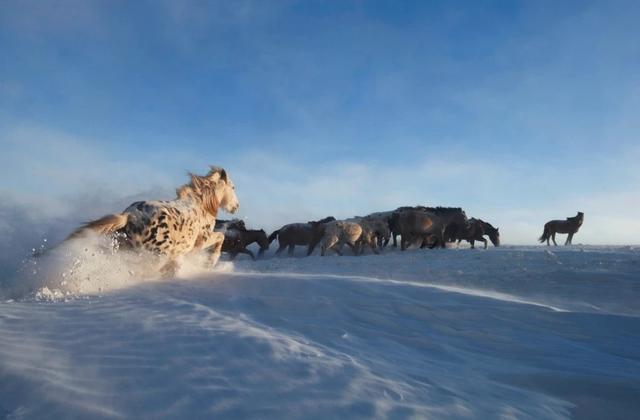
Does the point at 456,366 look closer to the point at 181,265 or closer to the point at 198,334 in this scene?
the point at 198,334

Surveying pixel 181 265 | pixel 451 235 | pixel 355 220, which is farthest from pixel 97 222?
pixel 451 235

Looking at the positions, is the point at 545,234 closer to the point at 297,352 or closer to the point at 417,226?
the point at 417,226

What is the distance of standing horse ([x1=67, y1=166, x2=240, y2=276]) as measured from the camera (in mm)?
6677

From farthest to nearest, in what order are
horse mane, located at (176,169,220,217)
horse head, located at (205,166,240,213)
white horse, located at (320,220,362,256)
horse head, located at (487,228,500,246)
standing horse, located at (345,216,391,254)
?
1. horse head, located at (487,228,500,246)
2. standing horse, located at (345,216,391,254)
3. white horse, located at (320,220,362,256)
4. horse head, located at (205,166,240,213)
5. horse mane, located at (176,169,220,217)

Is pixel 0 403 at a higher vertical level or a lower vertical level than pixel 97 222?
lower

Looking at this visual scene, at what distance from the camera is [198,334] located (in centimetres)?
297

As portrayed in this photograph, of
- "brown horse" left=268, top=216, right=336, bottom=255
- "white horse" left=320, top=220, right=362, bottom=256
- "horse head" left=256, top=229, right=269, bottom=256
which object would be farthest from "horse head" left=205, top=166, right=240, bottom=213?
"horse head" left=256, top=229, right=269, bottom=256

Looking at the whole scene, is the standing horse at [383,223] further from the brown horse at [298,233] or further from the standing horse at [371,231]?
the brown horse at [298,233]

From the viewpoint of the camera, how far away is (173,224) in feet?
23.9

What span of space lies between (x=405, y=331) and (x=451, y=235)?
20.6 metres

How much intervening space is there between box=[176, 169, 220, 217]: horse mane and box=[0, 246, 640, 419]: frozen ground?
298 centimetres

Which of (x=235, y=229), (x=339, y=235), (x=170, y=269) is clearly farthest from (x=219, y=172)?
(x=235, y=229)

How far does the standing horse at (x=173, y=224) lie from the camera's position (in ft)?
21.9

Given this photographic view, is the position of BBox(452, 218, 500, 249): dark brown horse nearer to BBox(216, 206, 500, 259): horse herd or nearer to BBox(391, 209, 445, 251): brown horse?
BBox(216, 206, 500, 259): horse herd
